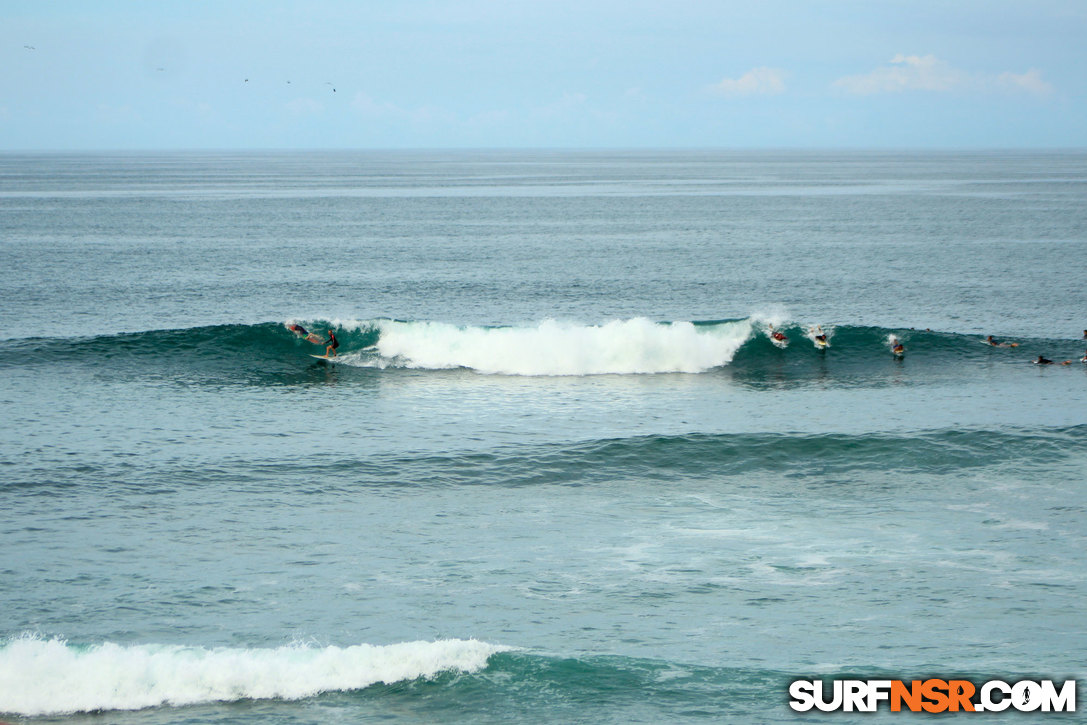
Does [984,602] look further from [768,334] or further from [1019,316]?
[1019,316]

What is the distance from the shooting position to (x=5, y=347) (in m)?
37.3

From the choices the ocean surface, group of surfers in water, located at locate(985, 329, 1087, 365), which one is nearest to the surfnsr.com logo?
the ocean surface

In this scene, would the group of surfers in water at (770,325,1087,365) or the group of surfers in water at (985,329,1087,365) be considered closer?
the group of surfers in water at (985,329,1087,365)

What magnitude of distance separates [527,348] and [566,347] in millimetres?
1470

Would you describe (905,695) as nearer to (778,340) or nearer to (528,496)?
(528,496)

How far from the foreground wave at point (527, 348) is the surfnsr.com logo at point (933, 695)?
23666 mm

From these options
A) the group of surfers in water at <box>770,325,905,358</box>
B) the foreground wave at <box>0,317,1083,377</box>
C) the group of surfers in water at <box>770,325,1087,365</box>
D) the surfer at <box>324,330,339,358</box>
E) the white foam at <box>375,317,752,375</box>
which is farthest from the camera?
the surfer at <box>324,330,339,358</box>

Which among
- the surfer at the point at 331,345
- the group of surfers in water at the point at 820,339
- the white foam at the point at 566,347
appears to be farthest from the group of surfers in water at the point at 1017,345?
the surfer at the point at 331,345

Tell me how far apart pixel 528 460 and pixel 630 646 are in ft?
34.6

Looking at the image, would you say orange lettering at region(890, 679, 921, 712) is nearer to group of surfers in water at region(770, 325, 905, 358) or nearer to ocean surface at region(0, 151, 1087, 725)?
ocean surface at region(0, 151, 1087, 725)

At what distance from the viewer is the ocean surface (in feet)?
45.9

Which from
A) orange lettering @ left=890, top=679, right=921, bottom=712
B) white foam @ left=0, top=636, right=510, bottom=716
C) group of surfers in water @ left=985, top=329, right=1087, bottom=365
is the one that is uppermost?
group of surfers in water @ left=985, top=329, right=1087, bottom=365

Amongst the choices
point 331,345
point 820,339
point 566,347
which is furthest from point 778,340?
point 331,345

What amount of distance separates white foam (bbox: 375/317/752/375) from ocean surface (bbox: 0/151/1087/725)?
0.17m
